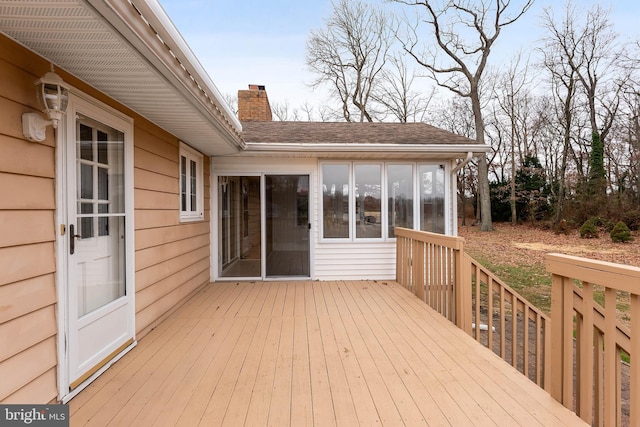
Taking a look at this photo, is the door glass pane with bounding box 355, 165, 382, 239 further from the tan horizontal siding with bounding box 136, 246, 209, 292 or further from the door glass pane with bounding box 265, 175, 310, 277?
the tan horizontal siding with bounding box 136, 246, 209, 292

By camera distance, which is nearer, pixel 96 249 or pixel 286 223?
pixel 96 249

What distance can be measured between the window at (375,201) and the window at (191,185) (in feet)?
6.60

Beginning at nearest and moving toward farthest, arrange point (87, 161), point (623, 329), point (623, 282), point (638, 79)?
point (623, 282)
point (623, 329)
point (87, 161)
point (638, 79)

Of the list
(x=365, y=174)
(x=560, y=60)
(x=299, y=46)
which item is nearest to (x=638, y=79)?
(x=560, y=60)

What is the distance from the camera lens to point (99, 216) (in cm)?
258

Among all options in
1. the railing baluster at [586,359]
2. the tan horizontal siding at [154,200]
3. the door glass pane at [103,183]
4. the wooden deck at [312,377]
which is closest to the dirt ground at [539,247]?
the wooden deck at [312,377]

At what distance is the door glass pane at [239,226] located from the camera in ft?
18.3

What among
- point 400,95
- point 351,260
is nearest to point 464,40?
point 400,95

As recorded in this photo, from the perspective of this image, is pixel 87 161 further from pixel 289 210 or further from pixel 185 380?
pixel 289 210

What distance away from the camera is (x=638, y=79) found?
14.4 metres

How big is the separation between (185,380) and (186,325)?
1226 millimetres

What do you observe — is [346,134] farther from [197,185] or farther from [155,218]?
[155,218]

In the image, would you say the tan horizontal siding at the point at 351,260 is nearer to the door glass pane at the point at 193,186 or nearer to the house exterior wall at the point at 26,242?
the door glass pane at the point at 193,186

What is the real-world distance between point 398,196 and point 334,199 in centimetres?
113
